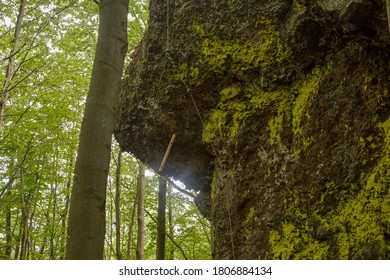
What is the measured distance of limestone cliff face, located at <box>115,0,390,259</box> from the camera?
3.08 meters

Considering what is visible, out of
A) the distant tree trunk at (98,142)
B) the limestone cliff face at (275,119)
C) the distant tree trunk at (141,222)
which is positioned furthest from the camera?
the distant tree trunk at (141,222)

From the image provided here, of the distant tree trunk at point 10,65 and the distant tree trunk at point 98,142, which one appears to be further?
the distant tree trunk at point 10,65

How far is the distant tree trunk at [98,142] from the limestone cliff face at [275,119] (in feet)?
3.66

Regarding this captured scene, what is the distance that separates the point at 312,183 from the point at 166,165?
7.99ft

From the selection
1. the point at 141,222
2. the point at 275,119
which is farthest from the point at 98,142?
the point at 141,222

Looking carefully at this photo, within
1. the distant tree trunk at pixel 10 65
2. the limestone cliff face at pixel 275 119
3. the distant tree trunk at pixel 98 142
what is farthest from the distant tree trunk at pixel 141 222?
the distant tree trunk at pixel 98 142

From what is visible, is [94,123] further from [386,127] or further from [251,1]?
[251,1]

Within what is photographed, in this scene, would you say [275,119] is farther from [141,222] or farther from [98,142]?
[141,222]

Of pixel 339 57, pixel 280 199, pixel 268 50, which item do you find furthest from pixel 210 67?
pixel 280 199

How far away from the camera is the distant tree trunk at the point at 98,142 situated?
203 cm

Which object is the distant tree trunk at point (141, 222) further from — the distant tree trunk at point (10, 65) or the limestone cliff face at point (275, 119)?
the distant tree trunk at point (10, 65)

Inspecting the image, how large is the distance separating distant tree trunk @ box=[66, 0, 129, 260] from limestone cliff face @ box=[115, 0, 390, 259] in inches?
44.0

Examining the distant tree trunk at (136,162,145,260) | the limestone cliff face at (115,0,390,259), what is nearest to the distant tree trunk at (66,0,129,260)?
the limestone cliff face at (115,0,390,259)

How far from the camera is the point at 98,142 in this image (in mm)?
2234
